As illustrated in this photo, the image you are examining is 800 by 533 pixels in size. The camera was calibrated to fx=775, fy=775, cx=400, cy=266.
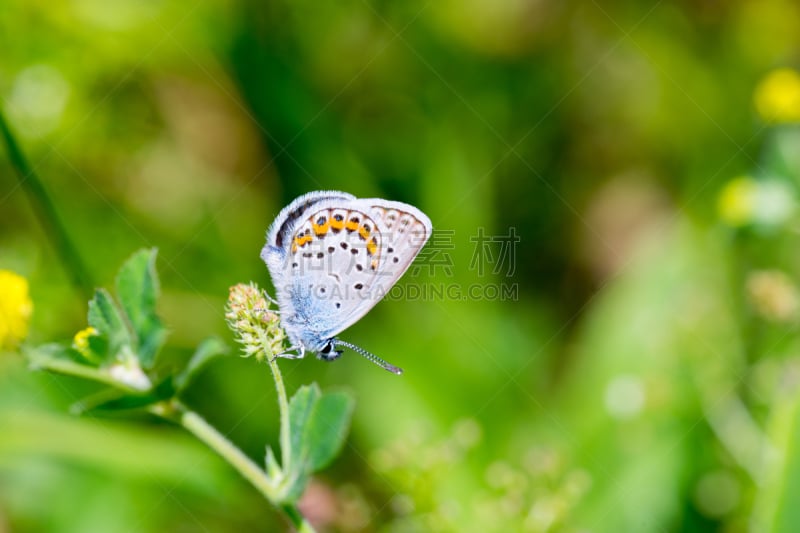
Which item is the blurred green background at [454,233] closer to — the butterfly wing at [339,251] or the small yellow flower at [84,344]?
the butterfly wing at [339,251]

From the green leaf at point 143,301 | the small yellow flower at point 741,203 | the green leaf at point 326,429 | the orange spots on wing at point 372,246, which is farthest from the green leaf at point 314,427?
the small yellow flower at point 741,203

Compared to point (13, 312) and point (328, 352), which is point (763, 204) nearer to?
point (328, 352)

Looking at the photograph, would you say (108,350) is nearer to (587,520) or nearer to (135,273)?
(135,273)

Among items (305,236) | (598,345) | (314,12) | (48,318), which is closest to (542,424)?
(598,345)

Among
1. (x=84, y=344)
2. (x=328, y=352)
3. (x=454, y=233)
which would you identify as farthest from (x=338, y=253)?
(x=454, y=233)

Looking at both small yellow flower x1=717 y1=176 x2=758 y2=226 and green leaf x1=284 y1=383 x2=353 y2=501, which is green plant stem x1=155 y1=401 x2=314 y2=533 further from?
small yellow flower x1=717 y1=176 x2=758 y2=226

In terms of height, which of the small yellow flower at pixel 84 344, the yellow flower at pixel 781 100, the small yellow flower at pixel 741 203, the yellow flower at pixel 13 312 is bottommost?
the yellow flower at pixel 13 312
